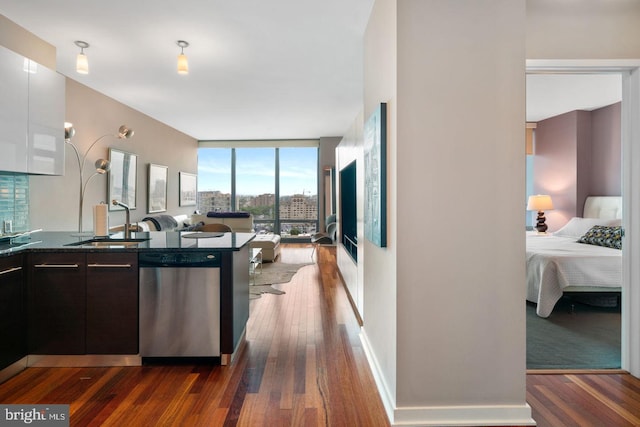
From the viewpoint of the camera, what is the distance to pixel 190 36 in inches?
129

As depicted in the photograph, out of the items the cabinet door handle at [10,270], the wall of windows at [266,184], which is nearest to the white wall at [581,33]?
the cabinet door handle at [10,270]

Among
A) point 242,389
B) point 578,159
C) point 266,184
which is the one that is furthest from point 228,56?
point 266,184

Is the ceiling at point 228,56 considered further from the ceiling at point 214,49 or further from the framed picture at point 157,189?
the framed picture at point 157,189

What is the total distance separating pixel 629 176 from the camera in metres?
2.42

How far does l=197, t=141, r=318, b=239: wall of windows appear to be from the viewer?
921 centimetres

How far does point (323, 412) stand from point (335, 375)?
43 cm

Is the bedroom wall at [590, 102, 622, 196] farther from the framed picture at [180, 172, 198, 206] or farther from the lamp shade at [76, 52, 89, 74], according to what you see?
the framed picture at [180, 172, 198, 206]

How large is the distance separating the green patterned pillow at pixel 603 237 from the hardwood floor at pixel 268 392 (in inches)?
85.5

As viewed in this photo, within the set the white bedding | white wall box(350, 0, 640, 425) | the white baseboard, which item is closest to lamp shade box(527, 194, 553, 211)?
the white bedding

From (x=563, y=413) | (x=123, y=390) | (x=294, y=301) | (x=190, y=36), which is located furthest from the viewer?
(x=294, y=301)

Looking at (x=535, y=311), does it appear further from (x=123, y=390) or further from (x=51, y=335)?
(x=51, y=335)

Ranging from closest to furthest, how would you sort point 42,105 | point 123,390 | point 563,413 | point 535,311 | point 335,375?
point 563,413
point 123,390
point 335,375
point 42,105
point 535,311

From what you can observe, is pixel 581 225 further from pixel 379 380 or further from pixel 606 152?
pixel 379 380

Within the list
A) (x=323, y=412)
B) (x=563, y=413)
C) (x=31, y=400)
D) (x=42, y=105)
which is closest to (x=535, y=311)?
(x=563, y=413)
